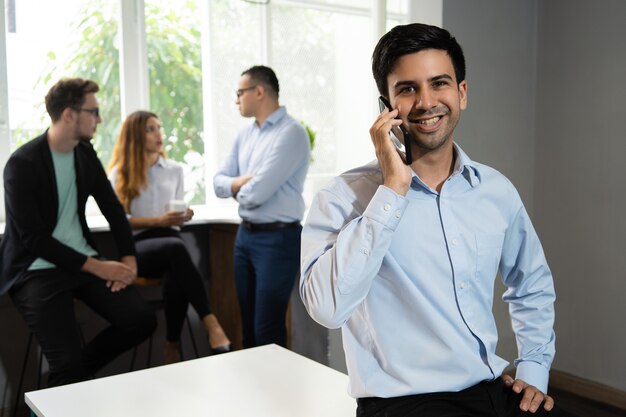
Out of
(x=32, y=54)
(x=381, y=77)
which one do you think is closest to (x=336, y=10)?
(x=32, y=54)

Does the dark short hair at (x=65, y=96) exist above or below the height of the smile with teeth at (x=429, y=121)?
above

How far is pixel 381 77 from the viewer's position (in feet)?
5.27

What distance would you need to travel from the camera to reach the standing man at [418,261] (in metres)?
1.41

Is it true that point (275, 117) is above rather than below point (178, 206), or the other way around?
above

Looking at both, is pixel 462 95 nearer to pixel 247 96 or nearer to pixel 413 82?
pixel 413 82

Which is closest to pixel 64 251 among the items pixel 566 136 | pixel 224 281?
pixel 224 281

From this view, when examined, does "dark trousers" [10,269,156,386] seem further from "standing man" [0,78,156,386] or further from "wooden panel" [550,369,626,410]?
"wooden panel" [550,369,626,410]

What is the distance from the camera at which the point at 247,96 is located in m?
3.67

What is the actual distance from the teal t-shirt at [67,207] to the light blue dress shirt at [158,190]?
0.61 m

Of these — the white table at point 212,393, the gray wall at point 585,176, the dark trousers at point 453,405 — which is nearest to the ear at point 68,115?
the white table at point 212,393

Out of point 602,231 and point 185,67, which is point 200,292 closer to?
point 185,67

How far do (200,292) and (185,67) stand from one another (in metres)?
1.50

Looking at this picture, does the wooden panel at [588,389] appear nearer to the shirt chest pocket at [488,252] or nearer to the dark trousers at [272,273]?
the dark trousers at [272,273]

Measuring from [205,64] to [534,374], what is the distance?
134 inches
